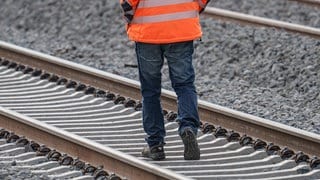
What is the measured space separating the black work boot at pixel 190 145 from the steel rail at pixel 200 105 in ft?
2.75

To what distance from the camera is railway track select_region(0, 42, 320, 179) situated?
8.46 meters

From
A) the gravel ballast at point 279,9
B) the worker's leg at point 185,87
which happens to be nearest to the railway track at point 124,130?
the worker's leg at point 185,87

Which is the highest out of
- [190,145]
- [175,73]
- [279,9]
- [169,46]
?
[169,46]

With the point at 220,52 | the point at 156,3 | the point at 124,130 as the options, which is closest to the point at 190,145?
the point at 156,3

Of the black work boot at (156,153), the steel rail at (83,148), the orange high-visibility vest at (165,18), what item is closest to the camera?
the steel rail at (83,148)

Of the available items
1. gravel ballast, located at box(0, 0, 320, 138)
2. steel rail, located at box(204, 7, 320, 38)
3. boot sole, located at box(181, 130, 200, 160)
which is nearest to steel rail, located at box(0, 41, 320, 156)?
gravel ballast, located at box(0, 0, 320, 138)

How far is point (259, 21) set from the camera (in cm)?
1392

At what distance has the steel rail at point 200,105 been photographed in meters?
9.01

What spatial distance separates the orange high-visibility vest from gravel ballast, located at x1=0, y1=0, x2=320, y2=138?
6.28 feet

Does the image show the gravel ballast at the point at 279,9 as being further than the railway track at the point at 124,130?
Yes

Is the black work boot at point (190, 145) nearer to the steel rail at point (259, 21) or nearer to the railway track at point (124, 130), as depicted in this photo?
the railway track at point (124, 130)

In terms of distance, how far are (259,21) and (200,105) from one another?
402 cm

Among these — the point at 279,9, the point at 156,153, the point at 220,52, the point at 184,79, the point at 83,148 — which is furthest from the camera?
the point at 279,9

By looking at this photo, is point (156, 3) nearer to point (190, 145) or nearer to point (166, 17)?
point (166, 17)
